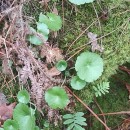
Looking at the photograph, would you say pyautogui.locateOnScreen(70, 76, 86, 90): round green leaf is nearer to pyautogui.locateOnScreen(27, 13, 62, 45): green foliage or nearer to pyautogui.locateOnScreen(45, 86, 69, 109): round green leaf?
pyautogui.locateOnScreen(45, 86, 69, 109): round green leaf

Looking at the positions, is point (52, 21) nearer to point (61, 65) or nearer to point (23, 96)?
point (61, 65)

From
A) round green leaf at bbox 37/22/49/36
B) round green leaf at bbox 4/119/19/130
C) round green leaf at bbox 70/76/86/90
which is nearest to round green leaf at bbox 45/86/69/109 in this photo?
round green leaf at bbox 70/76/86/90

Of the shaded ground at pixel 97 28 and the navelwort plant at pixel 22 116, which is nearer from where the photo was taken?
the navelwort plant at pixel 22 116

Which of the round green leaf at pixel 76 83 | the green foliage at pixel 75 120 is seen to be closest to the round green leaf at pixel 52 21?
the round green leaf at pixel 76 83

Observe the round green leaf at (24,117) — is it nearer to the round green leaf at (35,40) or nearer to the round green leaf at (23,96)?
the round green leaf at (23,96)

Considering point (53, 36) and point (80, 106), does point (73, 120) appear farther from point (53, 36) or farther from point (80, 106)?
point (53, 36)

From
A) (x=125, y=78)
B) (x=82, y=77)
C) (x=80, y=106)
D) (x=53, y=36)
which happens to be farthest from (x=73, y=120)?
(x=125, y=78)
